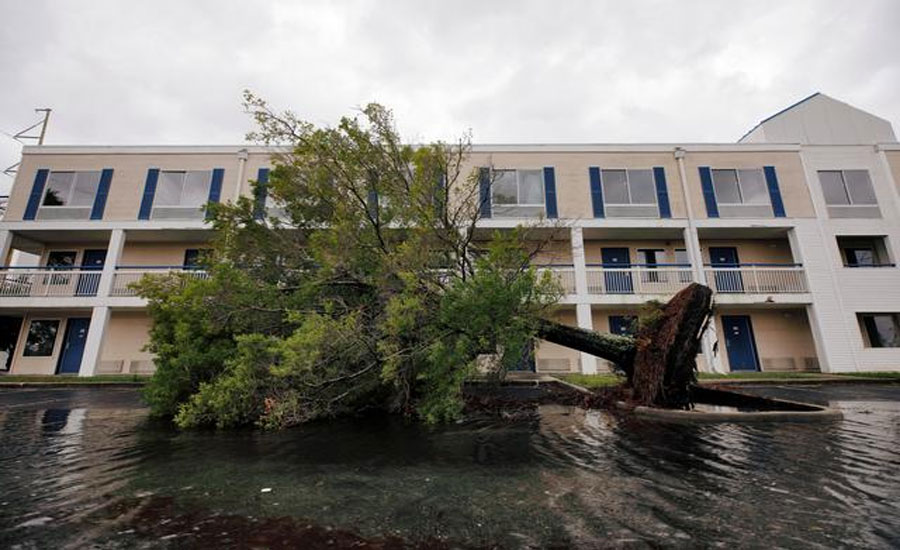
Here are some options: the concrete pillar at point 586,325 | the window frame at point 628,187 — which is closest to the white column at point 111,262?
the concrete pillar at point 586,325

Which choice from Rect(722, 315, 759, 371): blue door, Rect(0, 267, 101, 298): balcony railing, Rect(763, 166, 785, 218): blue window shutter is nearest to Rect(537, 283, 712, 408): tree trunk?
Rect(722, 315, 759, 371): blue door

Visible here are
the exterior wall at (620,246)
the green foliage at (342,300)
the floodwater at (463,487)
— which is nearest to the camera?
the floodwater at (463,487)

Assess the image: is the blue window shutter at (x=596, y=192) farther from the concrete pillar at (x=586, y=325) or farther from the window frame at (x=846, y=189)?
the window frame at (x=846, y=189)

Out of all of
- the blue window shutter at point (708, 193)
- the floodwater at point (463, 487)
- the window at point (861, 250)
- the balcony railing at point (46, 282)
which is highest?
the blue window shutter at point (708, 193)

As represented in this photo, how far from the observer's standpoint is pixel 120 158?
1716cm

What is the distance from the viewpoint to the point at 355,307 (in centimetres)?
761

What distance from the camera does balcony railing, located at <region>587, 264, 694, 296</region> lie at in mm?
15828

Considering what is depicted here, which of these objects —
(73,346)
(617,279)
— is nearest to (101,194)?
(73,346)

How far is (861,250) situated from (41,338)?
34.9 meters

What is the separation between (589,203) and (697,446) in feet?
43.6

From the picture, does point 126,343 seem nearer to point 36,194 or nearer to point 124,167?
point 36,194

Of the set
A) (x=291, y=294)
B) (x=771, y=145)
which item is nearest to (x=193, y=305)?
(x=291, y=294)

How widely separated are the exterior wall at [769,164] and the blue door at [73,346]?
26100 millimetres

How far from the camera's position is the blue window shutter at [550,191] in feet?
54.0
